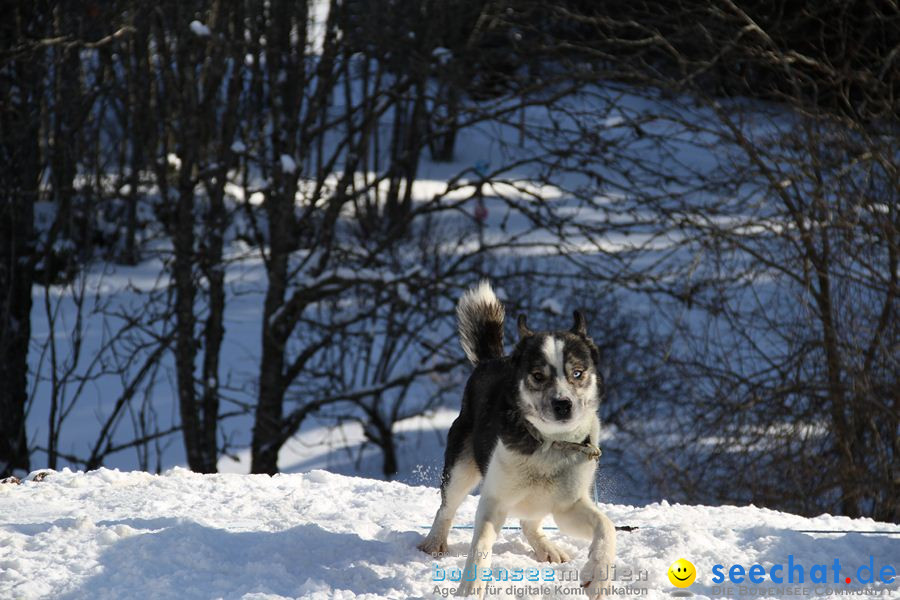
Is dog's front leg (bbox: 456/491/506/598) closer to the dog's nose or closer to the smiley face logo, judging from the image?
the dog's nose

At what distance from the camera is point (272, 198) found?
12.1 metres

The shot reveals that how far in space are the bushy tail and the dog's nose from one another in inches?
42.7

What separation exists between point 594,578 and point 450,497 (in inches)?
41.1

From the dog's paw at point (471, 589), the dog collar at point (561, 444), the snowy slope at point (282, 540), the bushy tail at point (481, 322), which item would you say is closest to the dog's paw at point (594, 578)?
the snowy slope at point (282, 540)

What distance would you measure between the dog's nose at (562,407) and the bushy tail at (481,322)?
3.56 feet

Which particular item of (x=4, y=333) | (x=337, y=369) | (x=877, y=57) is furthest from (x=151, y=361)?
(x=877, y=57)

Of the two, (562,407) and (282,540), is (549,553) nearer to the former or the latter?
(562,407)

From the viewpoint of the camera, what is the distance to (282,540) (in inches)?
200

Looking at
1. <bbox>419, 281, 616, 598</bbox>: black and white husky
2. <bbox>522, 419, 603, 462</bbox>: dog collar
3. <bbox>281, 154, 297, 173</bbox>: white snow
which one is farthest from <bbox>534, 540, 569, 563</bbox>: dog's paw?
<bbox>281, 154, 297, 173</bbox>: white snow

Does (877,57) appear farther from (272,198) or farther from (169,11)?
(169,11)

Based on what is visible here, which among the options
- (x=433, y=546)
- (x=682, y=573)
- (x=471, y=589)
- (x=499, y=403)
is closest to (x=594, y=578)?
(x=471, y=589)

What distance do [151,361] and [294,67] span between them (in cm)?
352

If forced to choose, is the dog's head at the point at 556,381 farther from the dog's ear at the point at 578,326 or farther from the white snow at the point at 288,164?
the white snow at the point at 288,164

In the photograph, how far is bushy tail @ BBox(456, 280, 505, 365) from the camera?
18.0 ft
